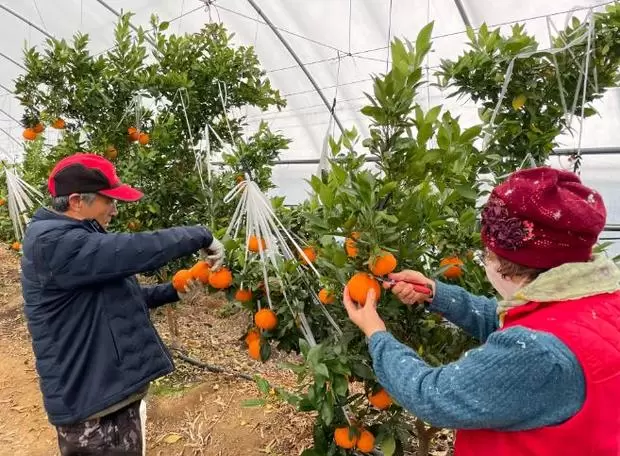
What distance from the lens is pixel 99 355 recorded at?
5.74 ft

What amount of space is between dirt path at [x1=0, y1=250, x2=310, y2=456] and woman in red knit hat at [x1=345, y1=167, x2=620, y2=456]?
1555 mm

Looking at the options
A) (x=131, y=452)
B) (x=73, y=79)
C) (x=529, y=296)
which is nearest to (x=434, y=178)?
(x=529, y=296)

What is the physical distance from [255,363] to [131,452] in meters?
2.11

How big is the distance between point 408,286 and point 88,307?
1.13 metres

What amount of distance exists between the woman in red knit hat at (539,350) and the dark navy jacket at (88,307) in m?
0.95

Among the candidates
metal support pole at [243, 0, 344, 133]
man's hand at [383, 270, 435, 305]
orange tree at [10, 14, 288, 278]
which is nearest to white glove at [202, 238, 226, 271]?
man's hand at [383, 270, 435, 305]

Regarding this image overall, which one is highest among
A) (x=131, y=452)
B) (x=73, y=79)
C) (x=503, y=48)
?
(x=73, y=79)

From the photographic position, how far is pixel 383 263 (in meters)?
1.21

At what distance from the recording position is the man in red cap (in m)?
1.61

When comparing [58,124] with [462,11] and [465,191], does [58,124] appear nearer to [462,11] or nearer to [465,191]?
[465,191]

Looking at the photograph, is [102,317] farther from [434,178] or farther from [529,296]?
[529,296]

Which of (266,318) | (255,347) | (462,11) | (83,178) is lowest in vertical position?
(255,347)

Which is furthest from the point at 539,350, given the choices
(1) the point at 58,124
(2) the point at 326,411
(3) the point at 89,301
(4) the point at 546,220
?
(1) the point at 58,124

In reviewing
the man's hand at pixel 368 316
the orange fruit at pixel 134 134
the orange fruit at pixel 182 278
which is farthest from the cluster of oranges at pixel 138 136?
the man's hand at pixel 368 316
